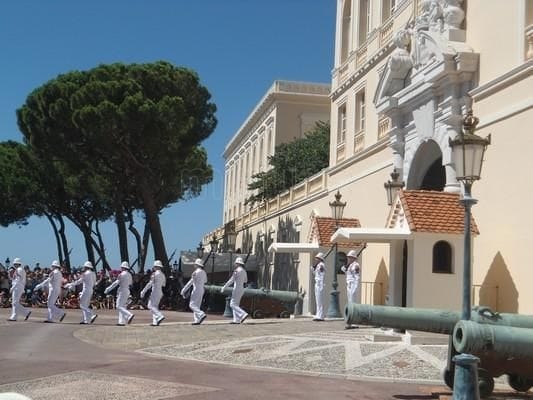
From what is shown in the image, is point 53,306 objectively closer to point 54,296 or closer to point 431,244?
point 54,296

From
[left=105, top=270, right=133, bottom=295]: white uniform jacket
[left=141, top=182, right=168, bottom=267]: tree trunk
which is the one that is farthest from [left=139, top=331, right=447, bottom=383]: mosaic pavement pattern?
[left=141, top=182, right=168, bottom=267]: tree trunk

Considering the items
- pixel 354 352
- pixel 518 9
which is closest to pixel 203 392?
pixel 354 352

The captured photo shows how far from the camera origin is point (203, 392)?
29.4 ft

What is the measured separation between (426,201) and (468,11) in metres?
4.79

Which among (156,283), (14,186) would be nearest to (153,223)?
(156,283)

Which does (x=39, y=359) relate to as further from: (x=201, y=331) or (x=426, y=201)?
(x=426, y=201)

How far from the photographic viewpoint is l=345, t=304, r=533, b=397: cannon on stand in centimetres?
721

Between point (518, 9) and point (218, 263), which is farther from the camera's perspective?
point (218, 263)

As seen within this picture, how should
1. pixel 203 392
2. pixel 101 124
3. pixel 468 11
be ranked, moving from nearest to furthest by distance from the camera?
pixel 203 392 < pixel 468 11 < pixel 101 124

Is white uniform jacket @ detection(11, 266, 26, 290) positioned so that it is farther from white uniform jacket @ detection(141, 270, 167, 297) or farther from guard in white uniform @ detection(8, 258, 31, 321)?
white uniform jacket @ detection(141, 270, 167, 297)

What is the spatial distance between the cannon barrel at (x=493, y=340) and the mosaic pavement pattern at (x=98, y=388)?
3376mm

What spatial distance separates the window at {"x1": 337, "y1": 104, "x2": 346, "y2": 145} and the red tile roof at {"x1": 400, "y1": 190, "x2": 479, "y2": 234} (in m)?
11.5

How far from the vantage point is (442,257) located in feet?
50.3

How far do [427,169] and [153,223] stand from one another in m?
18.0
